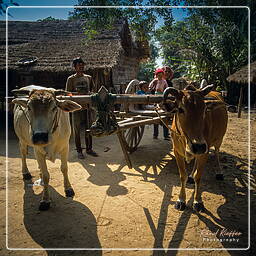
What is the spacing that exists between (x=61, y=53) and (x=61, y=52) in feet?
0.35

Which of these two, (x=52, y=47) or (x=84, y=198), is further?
(x=52, y=47)

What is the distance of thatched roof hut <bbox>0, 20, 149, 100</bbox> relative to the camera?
26.5ft

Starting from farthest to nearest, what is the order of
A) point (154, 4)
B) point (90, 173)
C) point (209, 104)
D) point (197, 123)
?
point (154, 4) → point (90, 173) → point (209, 104) → point (197, 123)

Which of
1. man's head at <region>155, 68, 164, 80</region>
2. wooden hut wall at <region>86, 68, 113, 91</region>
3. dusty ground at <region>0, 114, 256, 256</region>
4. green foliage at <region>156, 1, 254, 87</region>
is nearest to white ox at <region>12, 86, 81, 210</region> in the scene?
dusty ground at <region>0, 114, 256, 256</region>

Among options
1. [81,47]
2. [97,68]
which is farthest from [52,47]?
[97,68]

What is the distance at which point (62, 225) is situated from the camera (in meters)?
2.62

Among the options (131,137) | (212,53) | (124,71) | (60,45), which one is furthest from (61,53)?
(212,53)

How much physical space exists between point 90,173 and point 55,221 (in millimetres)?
1527

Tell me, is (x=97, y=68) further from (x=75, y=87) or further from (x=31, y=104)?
(x=31, y=104)

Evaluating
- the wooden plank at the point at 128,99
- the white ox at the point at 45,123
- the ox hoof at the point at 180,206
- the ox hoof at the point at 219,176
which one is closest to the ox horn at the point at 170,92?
the wooden plank at the point at 128,99

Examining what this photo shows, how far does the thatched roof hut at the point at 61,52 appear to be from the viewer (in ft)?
26.5

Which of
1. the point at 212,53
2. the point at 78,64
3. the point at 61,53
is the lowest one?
the point at 78,64

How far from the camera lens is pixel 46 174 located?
3.10 m

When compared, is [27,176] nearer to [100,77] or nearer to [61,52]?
[100,77]
